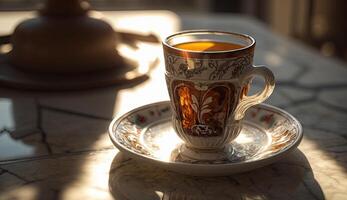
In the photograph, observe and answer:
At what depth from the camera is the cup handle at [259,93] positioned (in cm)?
60

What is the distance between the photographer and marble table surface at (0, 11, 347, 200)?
57 centimetres

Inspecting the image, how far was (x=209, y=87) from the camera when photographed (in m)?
0.59

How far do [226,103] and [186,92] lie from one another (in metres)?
0.05

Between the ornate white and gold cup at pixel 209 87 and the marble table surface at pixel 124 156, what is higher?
the ornate white and gold cup at pixel 209 87

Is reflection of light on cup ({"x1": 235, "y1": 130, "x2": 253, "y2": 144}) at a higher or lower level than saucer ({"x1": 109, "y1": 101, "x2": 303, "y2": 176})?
lower

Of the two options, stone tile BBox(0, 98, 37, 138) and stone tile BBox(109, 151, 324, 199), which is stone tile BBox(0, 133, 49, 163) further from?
stone tile BBox(109, 151, 324, 199)

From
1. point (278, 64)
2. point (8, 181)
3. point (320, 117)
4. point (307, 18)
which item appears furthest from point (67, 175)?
point (307, 18)

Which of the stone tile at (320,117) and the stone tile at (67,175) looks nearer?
the stone tile at (67,175)

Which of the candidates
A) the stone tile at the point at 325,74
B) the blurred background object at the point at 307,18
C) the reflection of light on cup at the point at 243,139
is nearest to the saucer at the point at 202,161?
the reflection of light on cup at the point at 243,139

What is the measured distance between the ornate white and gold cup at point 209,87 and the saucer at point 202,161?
0.08ft

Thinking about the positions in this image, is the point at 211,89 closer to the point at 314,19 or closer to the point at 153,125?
the point at 153,125

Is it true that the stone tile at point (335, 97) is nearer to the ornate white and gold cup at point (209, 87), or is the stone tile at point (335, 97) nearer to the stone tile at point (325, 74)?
the stone tile at point (325, 74)

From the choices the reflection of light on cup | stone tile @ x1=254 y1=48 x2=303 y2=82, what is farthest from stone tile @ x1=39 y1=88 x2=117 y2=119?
stone tile @ x1=254 y1=48 x2=303 y2=82

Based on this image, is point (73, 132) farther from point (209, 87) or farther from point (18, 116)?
point (209, 87)
